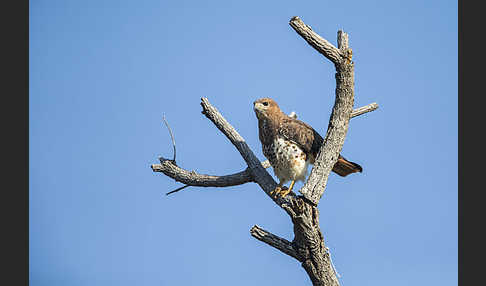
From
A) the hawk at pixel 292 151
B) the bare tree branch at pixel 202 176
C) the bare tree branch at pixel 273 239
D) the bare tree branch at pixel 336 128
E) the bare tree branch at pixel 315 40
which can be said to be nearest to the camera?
the bare tree branch at pixel 315 40

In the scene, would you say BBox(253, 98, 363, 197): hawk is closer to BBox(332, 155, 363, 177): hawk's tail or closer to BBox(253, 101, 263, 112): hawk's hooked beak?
BBox(332, 155, 363, 177): hawk's tail

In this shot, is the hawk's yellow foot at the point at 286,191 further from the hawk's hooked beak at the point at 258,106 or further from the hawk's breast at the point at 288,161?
the hawk's hooked beak at the point at 258,106

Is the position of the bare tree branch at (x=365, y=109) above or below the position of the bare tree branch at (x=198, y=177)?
above

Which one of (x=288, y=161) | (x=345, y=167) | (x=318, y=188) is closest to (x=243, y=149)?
(x=288, y=161)

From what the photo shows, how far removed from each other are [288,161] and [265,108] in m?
0.81

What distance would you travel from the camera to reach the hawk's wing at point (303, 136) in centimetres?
638

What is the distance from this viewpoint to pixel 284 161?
6.42 m

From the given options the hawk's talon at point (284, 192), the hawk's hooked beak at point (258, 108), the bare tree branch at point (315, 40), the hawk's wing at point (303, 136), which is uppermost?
the hawk's hooked beak at point (258, 108)

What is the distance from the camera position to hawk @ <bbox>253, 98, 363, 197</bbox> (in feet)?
20.8

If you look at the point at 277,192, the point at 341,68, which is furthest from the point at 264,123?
the point at 341,68

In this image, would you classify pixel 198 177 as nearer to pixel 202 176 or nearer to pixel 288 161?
pixel 202 176

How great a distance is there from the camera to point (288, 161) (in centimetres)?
640

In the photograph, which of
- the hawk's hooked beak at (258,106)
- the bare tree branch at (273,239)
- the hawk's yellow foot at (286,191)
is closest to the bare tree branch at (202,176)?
the hawk's yellow foot at (286,191)

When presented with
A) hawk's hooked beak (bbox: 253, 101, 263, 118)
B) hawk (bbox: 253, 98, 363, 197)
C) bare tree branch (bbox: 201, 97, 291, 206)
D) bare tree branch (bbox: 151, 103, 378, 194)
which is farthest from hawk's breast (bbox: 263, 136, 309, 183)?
hawk's hooked beak (bbox: 253, 101, 263, 118)
